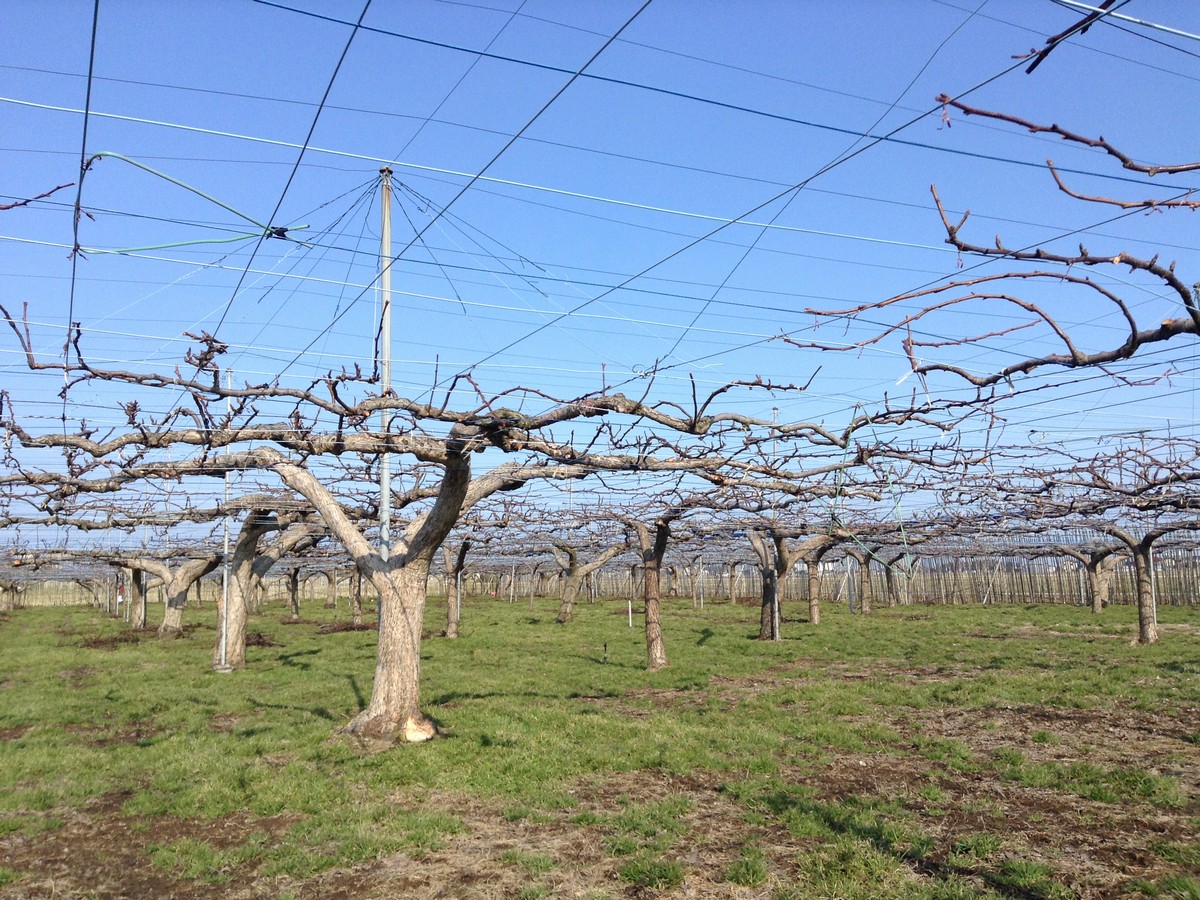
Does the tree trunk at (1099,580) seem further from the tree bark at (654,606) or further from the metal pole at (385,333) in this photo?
the metal pole at (385,333)

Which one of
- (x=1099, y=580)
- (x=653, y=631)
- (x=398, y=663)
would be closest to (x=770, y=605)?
(x=653, y=631)

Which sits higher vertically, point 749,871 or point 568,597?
point 749,871

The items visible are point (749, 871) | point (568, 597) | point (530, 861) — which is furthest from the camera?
point (568, 597)

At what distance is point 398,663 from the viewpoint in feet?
29.0

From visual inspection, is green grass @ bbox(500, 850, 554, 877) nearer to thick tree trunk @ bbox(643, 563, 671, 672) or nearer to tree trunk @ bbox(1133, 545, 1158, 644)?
thick tree trunk @ bbox(643, 563, 671, 672)

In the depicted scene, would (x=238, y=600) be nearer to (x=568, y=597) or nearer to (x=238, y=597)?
(x=238, y=597)

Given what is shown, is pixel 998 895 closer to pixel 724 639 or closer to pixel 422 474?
pixel 422 474

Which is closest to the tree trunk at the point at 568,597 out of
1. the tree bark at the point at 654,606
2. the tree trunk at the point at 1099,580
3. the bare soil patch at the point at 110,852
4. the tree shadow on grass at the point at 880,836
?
the tree bark at the point at 654,606

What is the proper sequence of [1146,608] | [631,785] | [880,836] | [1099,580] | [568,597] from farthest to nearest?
[1099,580] < [568,597] < [1146,608] < [631,785] < [880,836]

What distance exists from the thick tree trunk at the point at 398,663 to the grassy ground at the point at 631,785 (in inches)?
18.3

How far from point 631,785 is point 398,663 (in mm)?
3043

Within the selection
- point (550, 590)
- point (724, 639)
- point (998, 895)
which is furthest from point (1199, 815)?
point (550, 590)

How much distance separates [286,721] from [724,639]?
11878 mm

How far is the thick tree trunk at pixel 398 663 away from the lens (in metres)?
8.84
